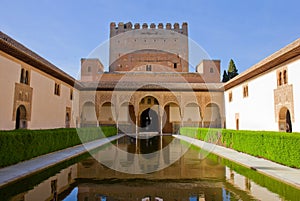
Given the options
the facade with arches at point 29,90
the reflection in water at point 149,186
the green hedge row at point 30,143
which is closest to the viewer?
the reflection in water at point 149,186

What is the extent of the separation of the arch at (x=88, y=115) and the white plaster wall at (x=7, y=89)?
12.1 meters

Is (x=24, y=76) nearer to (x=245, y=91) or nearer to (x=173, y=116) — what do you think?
(x=245, y=91)

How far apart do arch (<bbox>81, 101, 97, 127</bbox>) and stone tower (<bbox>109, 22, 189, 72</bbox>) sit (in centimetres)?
956

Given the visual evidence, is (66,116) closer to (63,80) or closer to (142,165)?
(63,80)

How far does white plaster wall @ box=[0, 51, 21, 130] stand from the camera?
949 cm

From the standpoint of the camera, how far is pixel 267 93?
39.8ft

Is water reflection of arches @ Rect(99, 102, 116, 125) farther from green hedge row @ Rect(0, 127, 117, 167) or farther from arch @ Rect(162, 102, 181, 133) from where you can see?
green hedge row @ Rect(0, 127, 117, 167)

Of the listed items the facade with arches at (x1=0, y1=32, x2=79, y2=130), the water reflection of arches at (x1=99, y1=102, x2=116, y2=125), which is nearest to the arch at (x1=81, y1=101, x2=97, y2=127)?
the water reflection of arches at (x1=99, y1=102, x2=116, y2=125)

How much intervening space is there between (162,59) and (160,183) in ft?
90.0

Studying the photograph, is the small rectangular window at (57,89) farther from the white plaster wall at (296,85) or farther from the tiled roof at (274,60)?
the white plaster wall at (296,85)

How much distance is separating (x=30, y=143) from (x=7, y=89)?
3.91 metres

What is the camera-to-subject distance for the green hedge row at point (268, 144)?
20.0 feet

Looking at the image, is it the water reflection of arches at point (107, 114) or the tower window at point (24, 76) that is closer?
the tower window at point (24, 76)

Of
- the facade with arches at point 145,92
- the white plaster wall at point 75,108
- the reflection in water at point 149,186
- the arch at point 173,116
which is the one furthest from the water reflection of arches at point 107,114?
the reflection in water at point 149,186
